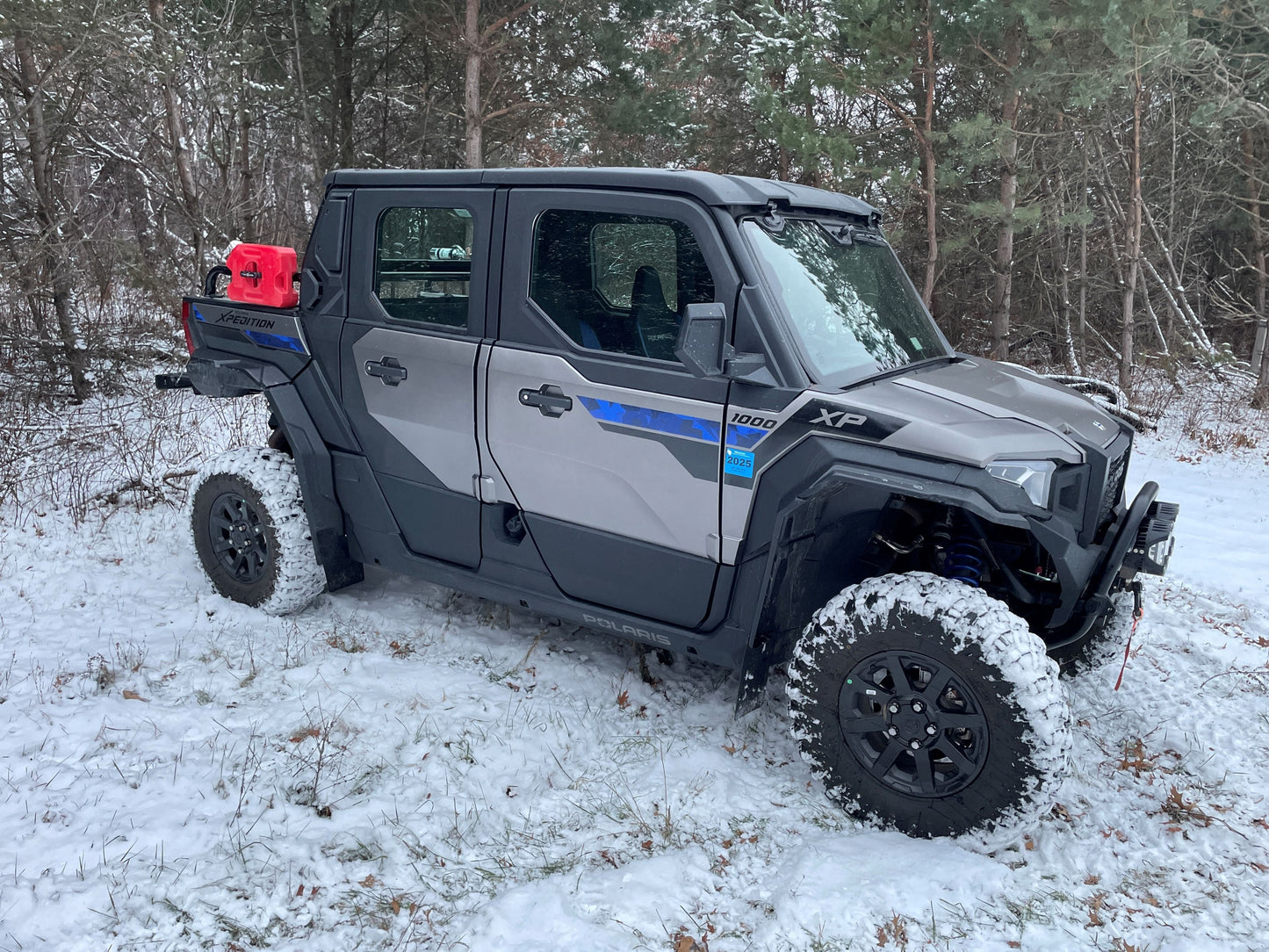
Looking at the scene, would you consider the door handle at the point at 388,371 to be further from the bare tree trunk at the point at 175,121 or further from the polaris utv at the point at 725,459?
the bare tree trunk at the point at 175,121

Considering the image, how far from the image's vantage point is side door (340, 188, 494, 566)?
3.75m

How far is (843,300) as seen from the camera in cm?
345

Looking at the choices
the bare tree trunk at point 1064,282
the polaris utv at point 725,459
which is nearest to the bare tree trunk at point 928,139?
the bare tree trunk at point 1064,282

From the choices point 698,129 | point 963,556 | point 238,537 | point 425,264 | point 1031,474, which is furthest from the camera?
point 698,129

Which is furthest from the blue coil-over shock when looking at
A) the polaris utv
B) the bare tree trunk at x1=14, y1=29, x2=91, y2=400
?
the bare tree trunk at x1=14, y1=29, x2=91, y2=400

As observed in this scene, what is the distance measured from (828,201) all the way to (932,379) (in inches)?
34.9

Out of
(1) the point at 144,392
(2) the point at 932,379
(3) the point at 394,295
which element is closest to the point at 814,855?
(2) the point at 932,379

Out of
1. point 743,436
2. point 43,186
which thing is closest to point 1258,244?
point 743,436

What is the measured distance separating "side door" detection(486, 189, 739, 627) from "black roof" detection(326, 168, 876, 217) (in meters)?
0.05

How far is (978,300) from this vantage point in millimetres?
14969

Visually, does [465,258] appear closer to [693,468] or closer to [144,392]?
[693,468]

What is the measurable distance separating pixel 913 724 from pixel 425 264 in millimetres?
2738

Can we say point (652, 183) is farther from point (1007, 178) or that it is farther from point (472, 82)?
point (472, 82)

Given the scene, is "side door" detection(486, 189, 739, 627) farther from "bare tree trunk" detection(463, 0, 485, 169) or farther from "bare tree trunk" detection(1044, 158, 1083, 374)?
"bare tree trunk" detection(1044, 158, 1083, 374)
